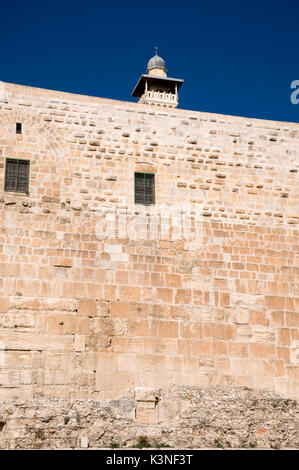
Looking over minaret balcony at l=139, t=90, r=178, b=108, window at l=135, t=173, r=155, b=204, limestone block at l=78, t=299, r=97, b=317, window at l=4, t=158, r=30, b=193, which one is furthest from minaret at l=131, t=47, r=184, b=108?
limestone block at l=78, t=299, r=97, b=317

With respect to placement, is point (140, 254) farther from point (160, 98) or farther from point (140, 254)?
point (160, 98)

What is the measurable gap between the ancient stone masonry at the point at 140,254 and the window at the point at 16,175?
0.36ft

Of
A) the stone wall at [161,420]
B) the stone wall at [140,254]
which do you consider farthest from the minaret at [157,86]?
the stone wall at [161,420]

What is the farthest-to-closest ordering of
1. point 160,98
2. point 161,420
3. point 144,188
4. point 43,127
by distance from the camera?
point 160,98 → point 144,188 → point 43,127 → point 161,420

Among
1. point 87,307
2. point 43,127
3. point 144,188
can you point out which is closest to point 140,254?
point 144,188

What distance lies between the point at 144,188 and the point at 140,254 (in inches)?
50.6

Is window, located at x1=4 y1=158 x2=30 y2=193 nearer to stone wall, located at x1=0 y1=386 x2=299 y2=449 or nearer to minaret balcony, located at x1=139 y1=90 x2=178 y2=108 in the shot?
stone wall, located at x1=0 y1=386 x2=299 y2=449

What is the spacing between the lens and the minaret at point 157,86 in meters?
38.8

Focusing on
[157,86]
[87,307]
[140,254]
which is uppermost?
[157,86]

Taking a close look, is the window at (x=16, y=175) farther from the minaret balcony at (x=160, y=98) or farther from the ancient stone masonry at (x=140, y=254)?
Result: the minaret balcony at (x=160, y=98)

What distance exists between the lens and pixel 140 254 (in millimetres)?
12234

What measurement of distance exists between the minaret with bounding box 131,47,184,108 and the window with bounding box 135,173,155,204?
1024 inches
